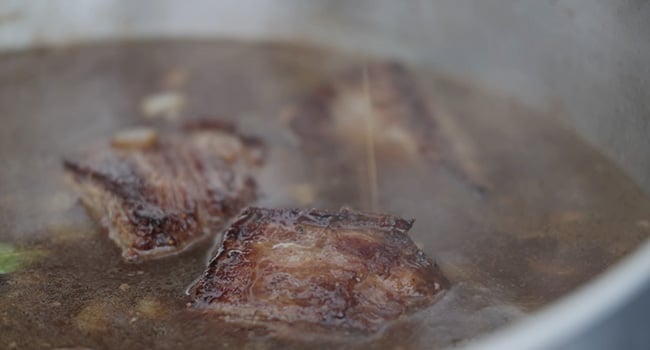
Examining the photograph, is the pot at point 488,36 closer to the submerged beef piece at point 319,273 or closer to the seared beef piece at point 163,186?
the submerged beef piece at point 319,273

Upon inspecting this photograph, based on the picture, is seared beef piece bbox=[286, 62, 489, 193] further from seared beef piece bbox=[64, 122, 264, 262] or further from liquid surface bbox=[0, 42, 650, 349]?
seared beef piece bbox=[64, 122, 264, 262]

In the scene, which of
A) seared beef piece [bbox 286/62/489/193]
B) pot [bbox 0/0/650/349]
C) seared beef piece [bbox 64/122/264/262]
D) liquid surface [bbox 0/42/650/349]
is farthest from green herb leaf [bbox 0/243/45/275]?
pot [bbox 0/0/650/349]

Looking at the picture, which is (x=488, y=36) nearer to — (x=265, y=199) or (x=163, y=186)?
(x=265, y=199)

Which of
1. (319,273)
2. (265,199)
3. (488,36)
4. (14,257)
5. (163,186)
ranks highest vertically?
(488,36)

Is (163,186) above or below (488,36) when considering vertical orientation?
below

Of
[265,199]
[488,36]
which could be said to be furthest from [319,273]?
[488,36]

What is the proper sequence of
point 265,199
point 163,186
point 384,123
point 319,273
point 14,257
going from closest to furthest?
point 319,273
point 14,257
point 163,186
point 265,199
point 384,123

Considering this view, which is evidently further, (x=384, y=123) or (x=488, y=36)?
(x=488, y=36)

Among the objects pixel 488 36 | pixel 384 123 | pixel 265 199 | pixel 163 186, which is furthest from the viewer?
pixel 488 36
